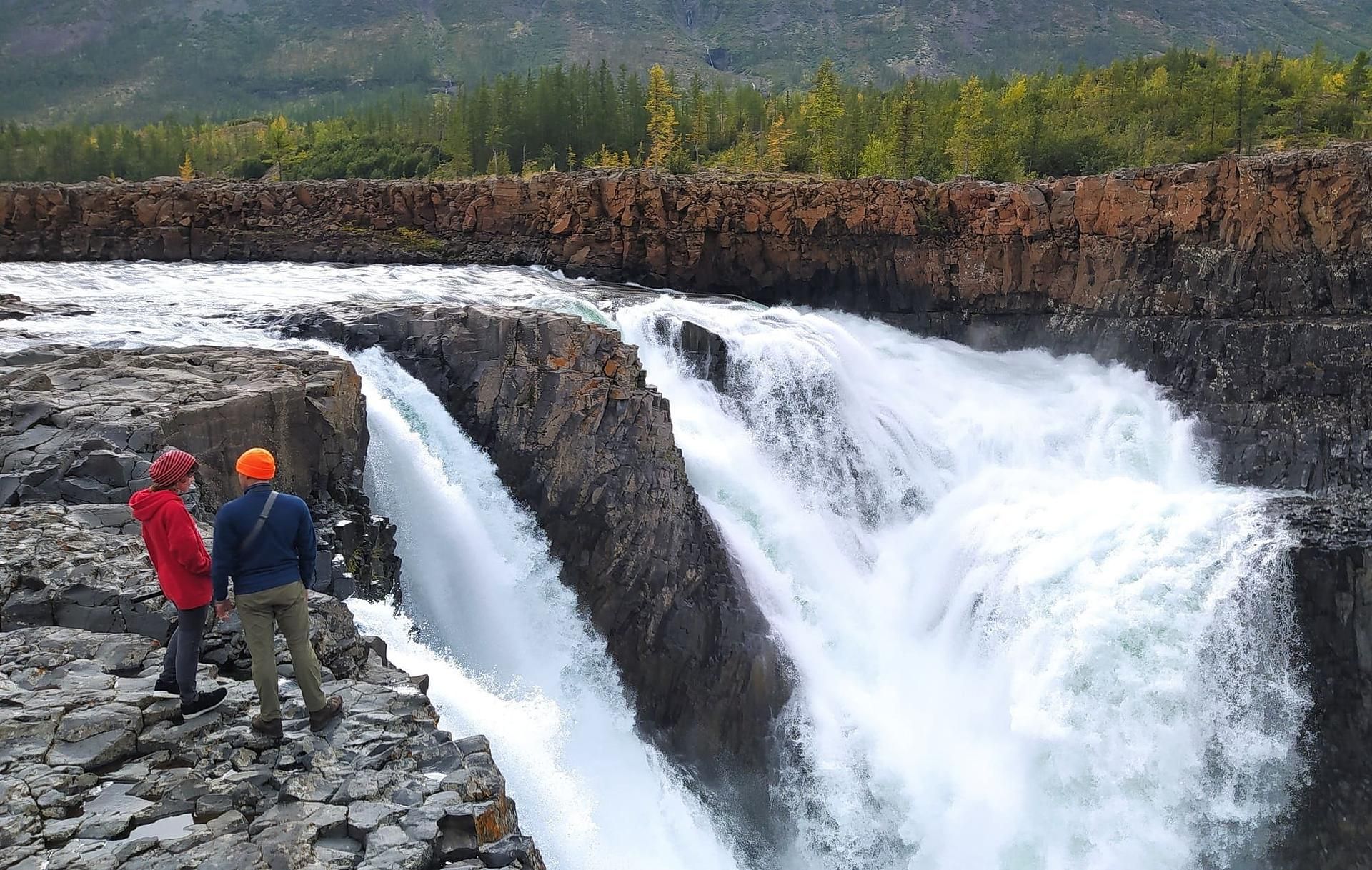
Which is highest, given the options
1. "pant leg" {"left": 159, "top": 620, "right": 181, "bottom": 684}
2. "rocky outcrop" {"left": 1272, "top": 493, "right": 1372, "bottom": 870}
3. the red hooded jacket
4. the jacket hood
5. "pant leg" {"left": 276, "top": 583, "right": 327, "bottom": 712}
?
the jacket hood

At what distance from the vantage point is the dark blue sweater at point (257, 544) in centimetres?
739

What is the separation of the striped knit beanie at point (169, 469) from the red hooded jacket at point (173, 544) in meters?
0.09

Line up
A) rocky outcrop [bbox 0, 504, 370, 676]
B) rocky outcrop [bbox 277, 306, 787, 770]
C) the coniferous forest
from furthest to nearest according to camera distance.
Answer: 1. the coniferous forest
2. rocky outcrop [bbox 277, 306, 787, 770]
3. rocky outcrop [bbox 0, 504, 370, 676]

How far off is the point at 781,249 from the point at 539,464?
1713 cm

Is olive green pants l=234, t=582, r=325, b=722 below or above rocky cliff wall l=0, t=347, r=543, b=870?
above

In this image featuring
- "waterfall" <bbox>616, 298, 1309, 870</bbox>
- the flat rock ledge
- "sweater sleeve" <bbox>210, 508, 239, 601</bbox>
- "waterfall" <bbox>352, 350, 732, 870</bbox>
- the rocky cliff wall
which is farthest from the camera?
"waterfall" <bbox>616, 298, 1309, 870</bbox>

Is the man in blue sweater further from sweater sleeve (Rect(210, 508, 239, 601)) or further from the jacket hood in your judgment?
the jacket hood

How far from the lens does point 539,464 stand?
19.8 meters

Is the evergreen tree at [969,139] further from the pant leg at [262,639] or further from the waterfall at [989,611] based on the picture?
the pant leg at [262,639]

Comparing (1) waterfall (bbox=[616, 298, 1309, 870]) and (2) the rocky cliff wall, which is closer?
(2) the rocky cliff wall

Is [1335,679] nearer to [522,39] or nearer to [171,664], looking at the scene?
[171,664]

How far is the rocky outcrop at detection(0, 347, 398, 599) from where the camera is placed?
12.4 meters

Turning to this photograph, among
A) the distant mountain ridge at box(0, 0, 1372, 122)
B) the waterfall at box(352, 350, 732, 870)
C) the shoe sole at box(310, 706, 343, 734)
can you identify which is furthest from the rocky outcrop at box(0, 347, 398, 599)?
the distant mountain ridge at box(0, 0, 1372, 122)

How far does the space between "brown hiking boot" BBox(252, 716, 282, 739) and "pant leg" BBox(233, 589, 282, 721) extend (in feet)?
0.15
